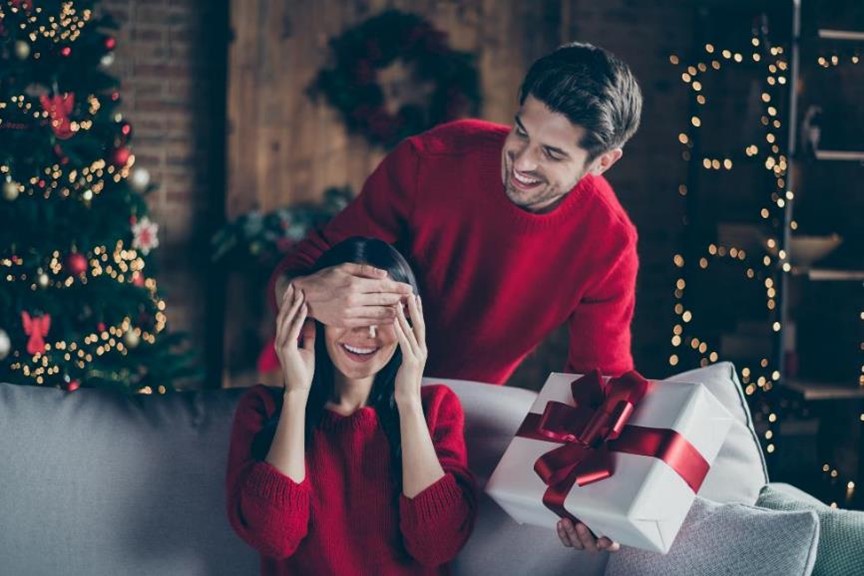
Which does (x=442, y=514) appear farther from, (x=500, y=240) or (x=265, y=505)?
(x=500, y=240)

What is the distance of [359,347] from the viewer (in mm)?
1580

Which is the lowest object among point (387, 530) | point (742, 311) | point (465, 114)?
point (742, 311)

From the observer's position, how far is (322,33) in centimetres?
423

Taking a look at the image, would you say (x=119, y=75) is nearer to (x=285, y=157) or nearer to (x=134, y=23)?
(x=134, y=23)

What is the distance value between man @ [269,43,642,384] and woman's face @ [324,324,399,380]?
0.23m

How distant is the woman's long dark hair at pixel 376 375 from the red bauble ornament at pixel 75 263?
1451mm

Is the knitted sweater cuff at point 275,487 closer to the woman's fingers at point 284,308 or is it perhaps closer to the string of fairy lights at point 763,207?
the woman's fingers at point 284,308

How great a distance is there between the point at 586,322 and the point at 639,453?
2.08 ft

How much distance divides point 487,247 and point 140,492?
81cm

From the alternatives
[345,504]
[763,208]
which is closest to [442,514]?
[345,504]

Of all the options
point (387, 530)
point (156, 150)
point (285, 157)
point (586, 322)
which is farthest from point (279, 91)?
point (387, 530)

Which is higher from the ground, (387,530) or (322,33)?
(322,33)

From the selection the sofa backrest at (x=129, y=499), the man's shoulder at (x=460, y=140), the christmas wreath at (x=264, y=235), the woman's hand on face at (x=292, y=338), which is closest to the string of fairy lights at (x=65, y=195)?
the christmas wreath at (x=264, y=235)

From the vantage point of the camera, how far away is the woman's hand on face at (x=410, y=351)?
59.4 inches
